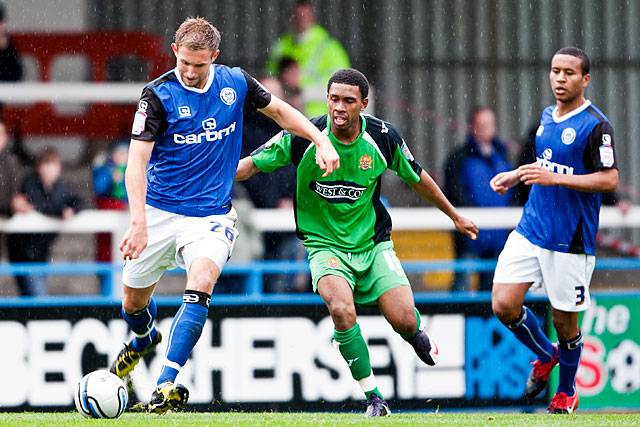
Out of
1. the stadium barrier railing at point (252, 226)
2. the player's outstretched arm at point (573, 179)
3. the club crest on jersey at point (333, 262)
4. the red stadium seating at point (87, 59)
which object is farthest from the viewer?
the red stadium seating at point (87, 59)

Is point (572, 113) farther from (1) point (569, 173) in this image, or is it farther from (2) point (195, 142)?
(2) point (195, 142)

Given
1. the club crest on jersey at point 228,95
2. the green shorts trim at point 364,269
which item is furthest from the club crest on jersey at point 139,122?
the green shorts trim at point 364,269

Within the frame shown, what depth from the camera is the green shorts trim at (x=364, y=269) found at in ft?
29.6

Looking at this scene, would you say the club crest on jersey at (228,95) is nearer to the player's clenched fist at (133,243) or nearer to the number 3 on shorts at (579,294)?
the player's clenched fist at (133,243)

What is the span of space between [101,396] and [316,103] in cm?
584

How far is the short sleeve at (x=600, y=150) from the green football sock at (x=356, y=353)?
6.18 feet

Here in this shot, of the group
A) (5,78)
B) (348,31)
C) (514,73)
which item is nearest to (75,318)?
(5,78)

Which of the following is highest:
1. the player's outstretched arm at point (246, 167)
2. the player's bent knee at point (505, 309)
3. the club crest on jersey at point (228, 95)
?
the club crest on jersey at point (228, 95)

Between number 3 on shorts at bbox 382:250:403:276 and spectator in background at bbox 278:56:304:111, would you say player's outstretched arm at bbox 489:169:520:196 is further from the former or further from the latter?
spectator in background at bbox 278:56:304:111

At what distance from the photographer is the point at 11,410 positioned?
11.7 meters

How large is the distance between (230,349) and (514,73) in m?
5.04

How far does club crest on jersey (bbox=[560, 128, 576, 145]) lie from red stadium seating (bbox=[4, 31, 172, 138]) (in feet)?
19.0

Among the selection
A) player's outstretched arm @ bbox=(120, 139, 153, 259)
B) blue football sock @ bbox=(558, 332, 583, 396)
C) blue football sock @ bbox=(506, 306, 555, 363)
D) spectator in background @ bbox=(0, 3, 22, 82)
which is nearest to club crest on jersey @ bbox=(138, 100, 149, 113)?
player's outstretched arm @ bbox=(120, 139, 153, 259)

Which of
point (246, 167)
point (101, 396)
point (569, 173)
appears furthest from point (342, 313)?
point (569, 173)
